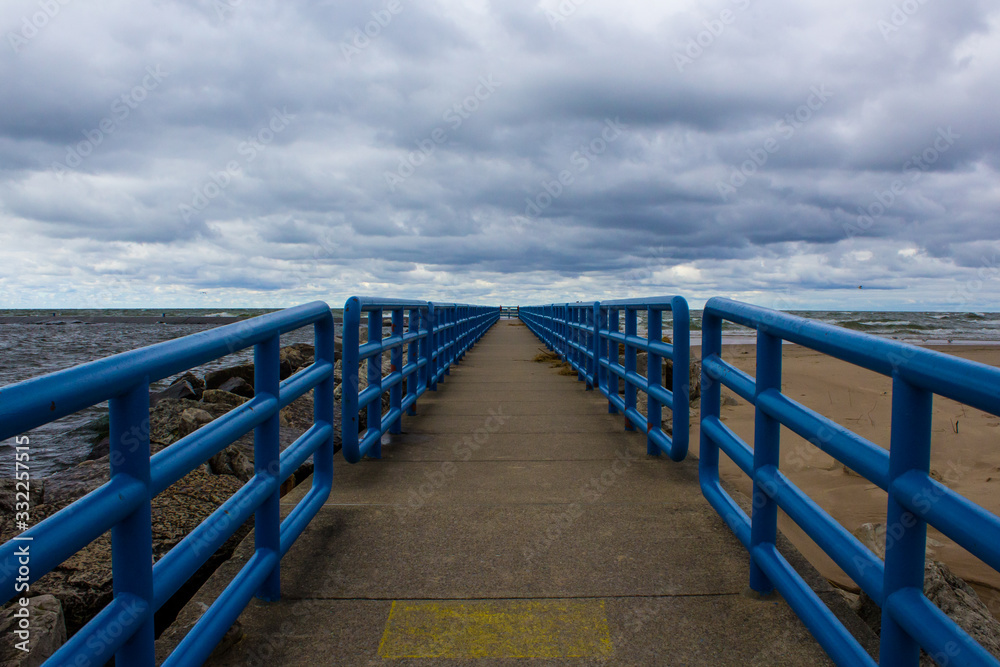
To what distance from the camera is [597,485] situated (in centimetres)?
447

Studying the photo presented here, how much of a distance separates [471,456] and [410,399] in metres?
1.36

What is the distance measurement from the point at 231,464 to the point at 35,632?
272 centimetres

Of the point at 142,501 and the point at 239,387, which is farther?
the point at 239,387

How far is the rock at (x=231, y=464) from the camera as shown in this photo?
16.4ft

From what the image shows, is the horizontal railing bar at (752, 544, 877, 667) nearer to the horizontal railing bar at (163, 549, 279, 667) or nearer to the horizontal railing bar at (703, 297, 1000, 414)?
the horizontal railing bar at (703, 297, 1000, 414)

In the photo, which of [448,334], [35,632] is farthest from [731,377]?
[448,334]

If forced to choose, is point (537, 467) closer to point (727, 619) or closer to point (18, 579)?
point (727, 619)

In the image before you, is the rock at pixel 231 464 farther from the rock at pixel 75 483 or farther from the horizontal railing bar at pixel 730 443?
the horizontal railing bar at pixel 730 443

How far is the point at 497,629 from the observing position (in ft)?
8.46

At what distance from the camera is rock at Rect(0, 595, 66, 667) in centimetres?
239

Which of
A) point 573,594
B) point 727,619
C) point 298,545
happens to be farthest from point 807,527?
point 298,545

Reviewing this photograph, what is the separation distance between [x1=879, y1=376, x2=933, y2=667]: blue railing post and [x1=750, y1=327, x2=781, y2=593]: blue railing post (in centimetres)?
82

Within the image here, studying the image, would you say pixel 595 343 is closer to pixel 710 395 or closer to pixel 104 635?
pixel 710 395

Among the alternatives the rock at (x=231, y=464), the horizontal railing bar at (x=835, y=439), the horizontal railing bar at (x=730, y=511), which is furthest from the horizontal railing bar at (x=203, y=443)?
the rock at (x=231, y=464)
